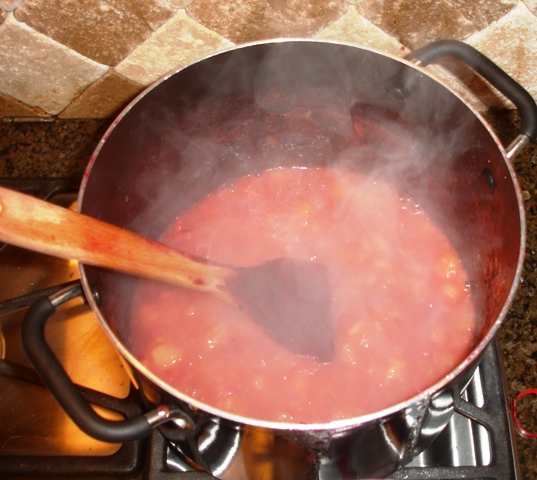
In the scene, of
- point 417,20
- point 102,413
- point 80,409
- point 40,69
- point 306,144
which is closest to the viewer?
point 80,409

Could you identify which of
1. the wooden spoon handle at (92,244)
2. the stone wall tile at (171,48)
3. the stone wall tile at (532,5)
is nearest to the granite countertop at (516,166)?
the stone wall tile at (171,48)

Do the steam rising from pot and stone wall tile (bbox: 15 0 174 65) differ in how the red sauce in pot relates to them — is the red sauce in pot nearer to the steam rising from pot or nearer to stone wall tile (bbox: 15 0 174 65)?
the steam rising from pot

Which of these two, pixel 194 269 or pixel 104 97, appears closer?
pixel 194 269

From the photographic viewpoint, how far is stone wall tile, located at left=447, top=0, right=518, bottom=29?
1234 millimetres

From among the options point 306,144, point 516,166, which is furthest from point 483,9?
Result: point 306,144

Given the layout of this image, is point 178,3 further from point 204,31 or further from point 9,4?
point 9,4

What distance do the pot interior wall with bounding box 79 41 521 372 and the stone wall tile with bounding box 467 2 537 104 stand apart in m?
0.30

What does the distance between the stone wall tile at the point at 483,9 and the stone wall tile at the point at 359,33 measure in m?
0.17

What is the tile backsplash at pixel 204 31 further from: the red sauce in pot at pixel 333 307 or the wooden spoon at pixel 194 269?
the wooden spoon at pixel 194 269

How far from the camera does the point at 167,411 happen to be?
0.82 metres

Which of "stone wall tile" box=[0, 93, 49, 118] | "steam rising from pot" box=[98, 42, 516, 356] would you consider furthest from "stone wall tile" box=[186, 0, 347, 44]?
"stone wall tile" box=[0, 93, 49, 118]

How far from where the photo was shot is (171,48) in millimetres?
1377

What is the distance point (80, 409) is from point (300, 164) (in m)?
1.05

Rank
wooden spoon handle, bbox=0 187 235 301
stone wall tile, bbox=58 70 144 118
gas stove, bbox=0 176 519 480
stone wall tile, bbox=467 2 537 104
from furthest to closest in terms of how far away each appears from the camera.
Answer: stone wall tile, bbox=58 70 144 118, stone wall tile, bbox=467 2 537 104, gas stove, bbox=0 176 519 480, wooden spoon handle, bbox=0 187 235 301
